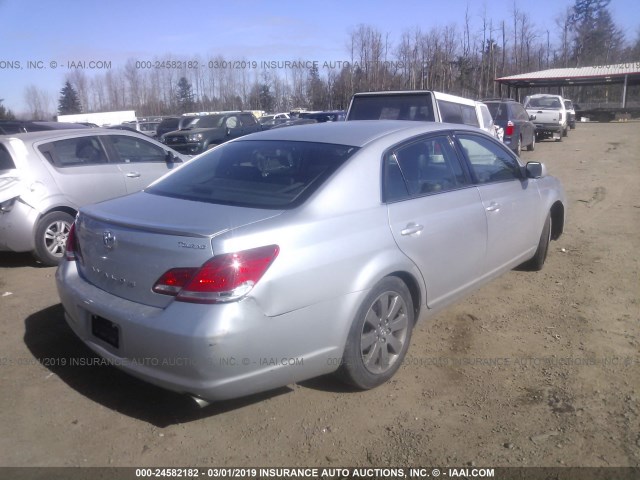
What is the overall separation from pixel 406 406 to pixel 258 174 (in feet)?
5.74

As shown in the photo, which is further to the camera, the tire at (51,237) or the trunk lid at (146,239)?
the tire at (51,237)

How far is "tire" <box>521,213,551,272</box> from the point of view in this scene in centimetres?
549

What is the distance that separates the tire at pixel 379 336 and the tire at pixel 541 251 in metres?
2.39

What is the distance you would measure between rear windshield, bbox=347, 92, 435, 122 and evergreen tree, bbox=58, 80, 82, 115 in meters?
54.1

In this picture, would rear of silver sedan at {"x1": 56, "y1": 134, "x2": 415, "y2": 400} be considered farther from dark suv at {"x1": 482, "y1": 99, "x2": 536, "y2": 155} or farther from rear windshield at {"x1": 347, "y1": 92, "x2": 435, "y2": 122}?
dark suv at {"x1": 482, "y1": 99, "x2": 536, "y2": 155}

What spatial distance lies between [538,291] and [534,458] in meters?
2.60

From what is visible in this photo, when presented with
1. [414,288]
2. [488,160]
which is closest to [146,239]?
[414,288]

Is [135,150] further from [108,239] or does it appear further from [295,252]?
[295,252]

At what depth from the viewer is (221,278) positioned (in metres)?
2.73

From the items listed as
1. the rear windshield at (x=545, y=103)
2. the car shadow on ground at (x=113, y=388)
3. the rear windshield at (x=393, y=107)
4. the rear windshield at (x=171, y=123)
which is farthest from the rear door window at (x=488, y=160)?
the rear windshield at (x=545, y=103)

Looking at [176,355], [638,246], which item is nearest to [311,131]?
[176,355]

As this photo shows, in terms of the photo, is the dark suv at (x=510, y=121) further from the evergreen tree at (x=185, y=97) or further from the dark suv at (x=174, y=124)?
the evergreen tree at (x=185, y=97)

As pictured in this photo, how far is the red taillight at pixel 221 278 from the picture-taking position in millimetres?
2729

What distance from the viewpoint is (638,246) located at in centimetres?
660
